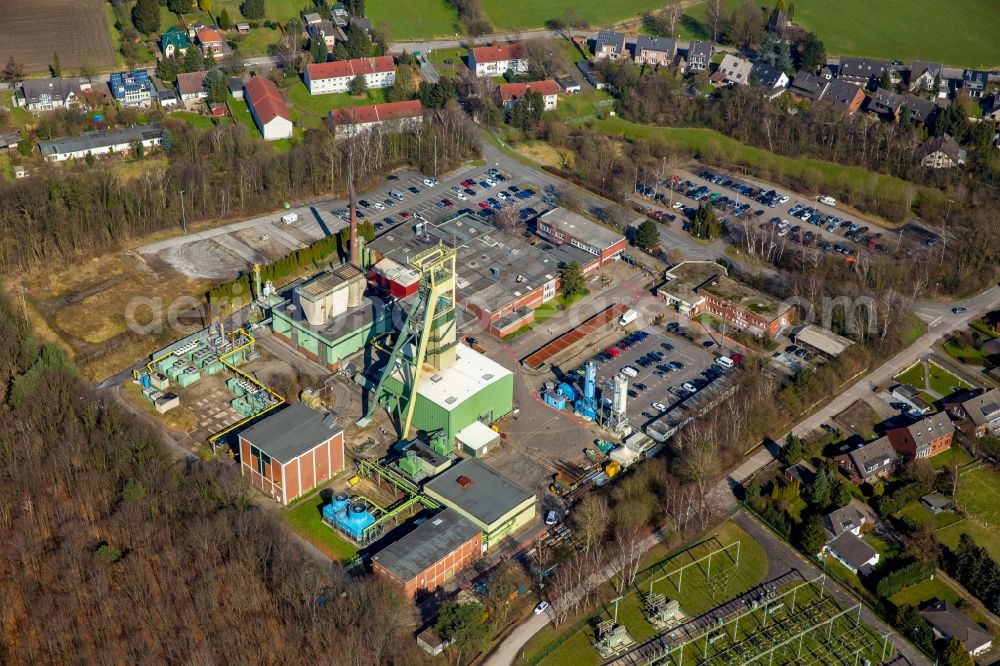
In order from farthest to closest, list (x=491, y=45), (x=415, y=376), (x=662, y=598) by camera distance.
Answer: (x=491, y=45)
(x=415, y=376)
(x=662, y=598)

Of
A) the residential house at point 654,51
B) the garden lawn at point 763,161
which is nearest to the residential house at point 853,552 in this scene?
the garden lawn at point 763,161

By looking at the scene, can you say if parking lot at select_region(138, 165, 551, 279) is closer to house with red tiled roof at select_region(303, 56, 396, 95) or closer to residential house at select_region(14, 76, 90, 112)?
house with red tiled roof at select_region(303, 56, 396, 95)

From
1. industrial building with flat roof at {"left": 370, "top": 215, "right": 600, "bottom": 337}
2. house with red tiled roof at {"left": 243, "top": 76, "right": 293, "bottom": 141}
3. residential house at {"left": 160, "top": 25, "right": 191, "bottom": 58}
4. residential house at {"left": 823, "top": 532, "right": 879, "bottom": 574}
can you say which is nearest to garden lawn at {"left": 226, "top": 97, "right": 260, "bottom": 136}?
A: house with red tiled roof at {"left": 243, "top": 76, "right": 293, "bottom": 141}

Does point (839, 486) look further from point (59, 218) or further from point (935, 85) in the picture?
point (935, 85)

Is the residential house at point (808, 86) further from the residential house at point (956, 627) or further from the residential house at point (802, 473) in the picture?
the residential house at point (956, 627)

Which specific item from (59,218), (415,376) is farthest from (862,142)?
(59,218)
